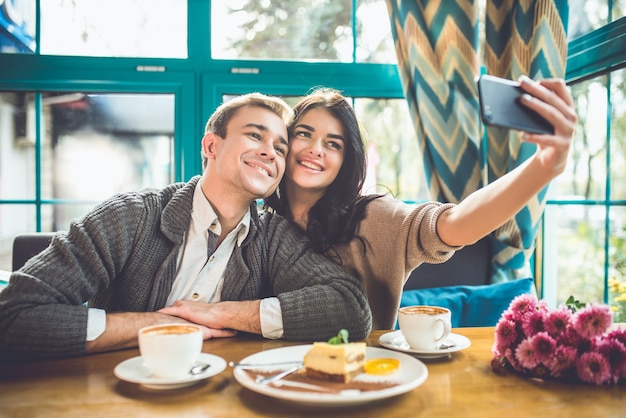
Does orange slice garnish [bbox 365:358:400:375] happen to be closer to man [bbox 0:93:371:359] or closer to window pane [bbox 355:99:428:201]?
man [bbox 0:93:371:359]

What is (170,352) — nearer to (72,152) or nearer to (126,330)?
(126,330)

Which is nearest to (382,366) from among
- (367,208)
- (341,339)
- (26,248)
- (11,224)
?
(341,339)

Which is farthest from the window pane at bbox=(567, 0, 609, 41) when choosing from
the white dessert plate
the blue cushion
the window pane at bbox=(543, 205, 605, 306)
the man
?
the white dessert plate

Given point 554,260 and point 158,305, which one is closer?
point 158,305

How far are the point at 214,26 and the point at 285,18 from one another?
1.10ft

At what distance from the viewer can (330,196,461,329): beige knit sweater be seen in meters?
1.46

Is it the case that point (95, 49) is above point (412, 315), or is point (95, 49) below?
above

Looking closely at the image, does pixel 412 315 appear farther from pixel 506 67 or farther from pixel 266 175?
pixel 506 67

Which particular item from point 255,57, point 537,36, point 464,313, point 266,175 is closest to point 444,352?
point 266,175

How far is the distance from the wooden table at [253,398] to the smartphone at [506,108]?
0.44 meters

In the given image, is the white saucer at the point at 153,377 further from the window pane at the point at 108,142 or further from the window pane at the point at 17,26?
the window pane at the point at 17,26

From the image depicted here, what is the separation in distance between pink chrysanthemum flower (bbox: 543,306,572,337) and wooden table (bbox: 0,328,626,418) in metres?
0.09

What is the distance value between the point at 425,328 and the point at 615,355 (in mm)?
325

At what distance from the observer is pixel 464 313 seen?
1.89 meters
